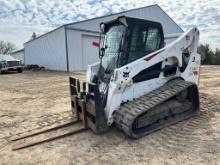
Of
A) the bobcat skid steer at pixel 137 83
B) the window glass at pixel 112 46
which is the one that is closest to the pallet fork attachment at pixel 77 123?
the bobcat skid steer at pixel 137 83

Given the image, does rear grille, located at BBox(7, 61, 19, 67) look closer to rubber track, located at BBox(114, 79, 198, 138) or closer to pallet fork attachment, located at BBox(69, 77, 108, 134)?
pallet fork attachment, located at BBox(69, 77, 108, 134)

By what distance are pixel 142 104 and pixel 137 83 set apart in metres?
0.50

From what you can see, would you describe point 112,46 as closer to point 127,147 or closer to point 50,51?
point 127,147

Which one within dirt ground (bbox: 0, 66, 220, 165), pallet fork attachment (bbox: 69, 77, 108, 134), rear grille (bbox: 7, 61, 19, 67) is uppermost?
rear grille (bbox: 7, 61, 19, 67)

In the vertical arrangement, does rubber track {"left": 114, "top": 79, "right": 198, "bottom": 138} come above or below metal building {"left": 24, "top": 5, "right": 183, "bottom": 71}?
below

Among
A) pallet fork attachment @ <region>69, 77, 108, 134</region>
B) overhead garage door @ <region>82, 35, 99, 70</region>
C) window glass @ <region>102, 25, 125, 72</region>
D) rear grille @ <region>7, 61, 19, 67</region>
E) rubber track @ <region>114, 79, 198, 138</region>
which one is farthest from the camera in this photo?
rear grille @ <region>7, 61, 19, 67</region>

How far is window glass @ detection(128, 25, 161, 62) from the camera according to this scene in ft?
15.8

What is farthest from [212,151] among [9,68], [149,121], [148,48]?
[9,68]

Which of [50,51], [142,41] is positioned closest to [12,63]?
[50,51]

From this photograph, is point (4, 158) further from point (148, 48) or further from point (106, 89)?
point (148, 48)

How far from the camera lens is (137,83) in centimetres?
479

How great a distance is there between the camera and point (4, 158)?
12.7 feet

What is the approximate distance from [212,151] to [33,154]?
2.85 m

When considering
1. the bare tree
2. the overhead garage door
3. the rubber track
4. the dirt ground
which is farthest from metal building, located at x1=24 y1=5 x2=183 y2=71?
the bare tree
